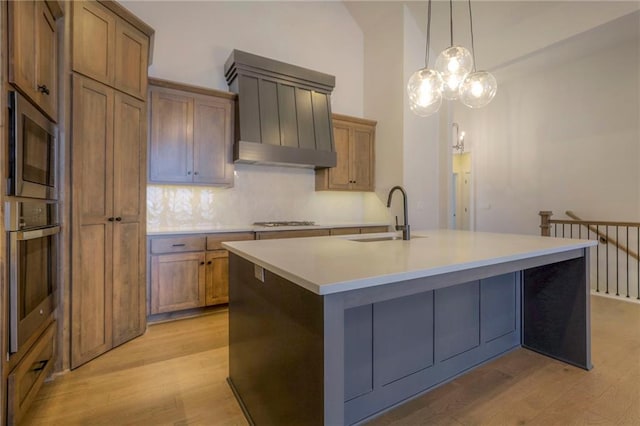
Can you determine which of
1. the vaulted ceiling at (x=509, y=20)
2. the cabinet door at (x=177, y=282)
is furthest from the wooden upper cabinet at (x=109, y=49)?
the vaulted ceiling at (x=509, y=20)

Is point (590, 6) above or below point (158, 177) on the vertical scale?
above

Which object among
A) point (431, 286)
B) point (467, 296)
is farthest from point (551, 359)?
point (431, 286)

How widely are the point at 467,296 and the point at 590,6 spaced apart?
3578mm

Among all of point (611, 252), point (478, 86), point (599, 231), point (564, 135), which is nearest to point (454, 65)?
point (478, 86)

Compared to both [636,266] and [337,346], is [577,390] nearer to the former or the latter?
[337,346]

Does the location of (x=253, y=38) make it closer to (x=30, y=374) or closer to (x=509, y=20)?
(x=509, y=20)

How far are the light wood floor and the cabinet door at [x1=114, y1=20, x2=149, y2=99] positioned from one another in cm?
204

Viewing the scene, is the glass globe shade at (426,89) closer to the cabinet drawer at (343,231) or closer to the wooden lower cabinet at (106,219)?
the cabinet drawer at (343,231)

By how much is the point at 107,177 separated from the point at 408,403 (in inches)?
98.2

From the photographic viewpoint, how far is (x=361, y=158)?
14.9 feet

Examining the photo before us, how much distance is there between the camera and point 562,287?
7.18ft

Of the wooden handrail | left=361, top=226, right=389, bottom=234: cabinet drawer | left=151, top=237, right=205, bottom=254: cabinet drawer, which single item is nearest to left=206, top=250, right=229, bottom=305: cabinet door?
left=151, top=237, right=205, bottom=254: cabinet drawer

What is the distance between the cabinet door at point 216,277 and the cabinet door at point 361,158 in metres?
2.09

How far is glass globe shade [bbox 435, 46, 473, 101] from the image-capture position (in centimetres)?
237
